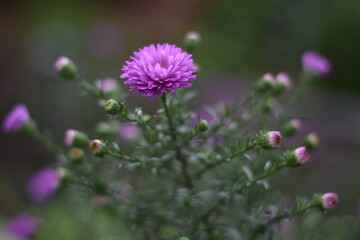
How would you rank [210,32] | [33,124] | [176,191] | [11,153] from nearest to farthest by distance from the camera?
1. [176,191]
2. [33,124]
3. [11,153]
4. [210,32]

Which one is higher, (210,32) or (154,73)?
(210,32)

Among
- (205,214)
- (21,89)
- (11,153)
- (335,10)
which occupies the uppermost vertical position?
(335,10)

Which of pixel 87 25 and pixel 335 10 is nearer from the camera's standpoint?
pixel 335 10

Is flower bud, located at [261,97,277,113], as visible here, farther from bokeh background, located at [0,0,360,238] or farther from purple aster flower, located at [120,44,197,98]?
bokeh background, located at [0,0,360,238]

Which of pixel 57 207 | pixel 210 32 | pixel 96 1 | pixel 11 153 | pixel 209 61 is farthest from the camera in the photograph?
pixel 96 1

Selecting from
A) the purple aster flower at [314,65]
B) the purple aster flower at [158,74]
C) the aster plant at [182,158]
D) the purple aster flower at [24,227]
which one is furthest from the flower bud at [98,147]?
the purple aster flower at [24,227]

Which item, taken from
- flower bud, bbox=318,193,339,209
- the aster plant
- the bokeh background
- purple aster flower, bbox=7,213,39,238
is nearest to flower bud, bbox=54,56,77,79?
the aster plant

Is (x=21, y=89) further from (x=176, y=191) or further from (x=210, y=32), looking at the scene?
(x=176, y=191)

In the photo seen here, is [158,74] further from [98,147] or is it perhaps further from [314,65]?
[314,65]

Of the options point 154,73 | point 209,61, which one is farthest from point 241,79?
point 154,73
